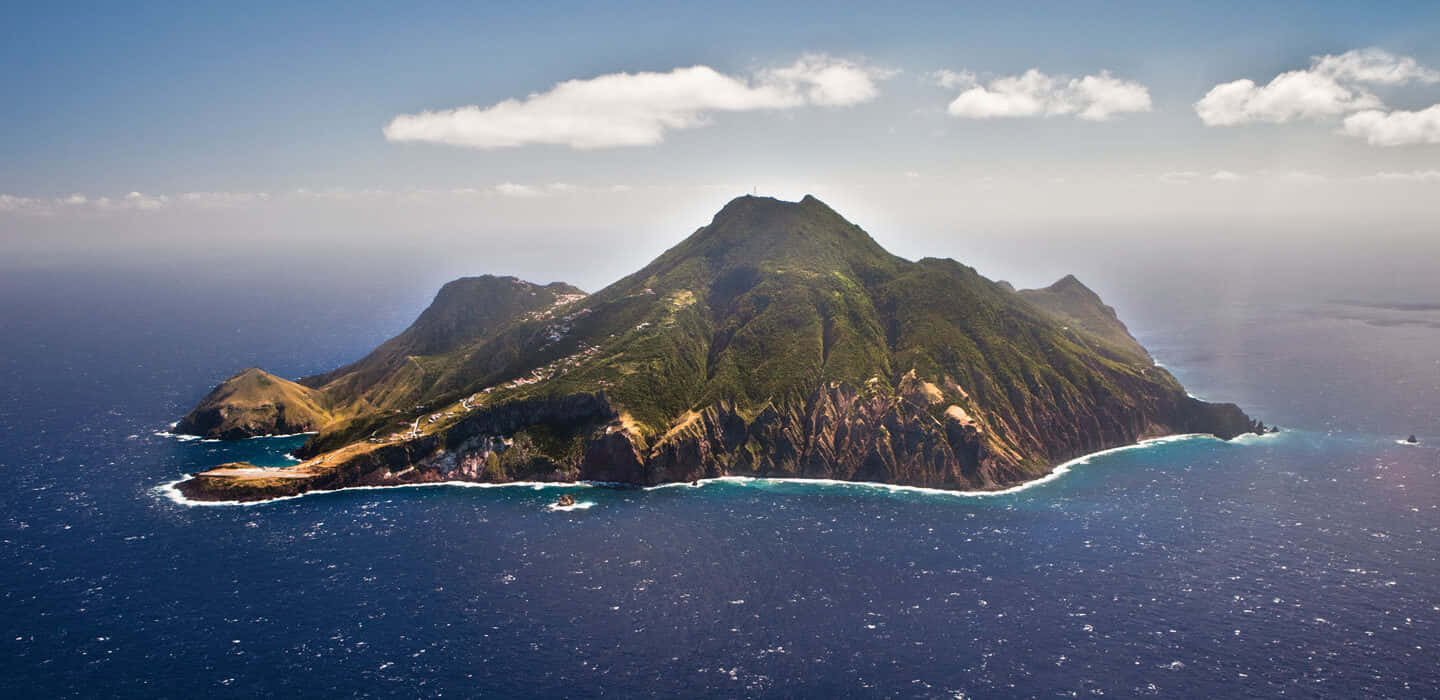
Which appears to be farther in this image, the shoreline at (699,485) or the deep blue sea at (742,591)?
the shoreline at (699,485)

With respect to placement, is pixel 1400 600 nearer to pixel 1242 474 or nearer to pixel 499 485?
pixel 1242 474

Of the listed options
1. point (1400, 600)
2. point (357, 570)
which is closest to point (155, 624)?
point (357, 570)

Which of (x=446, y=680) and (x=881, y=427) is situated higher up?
(x=881, y=427)

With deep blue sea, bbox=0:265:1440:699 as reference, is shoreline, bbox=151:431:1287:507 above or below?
above

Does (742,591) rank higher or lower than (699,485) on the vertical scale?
lower

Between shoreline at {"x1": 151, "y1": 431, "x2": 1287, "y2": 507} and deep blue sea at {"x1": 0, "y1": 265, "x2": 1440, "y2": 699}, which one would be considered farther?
shoreline at {"x1": 151, "y1": 431, "x2": 1287, "y2": 507}

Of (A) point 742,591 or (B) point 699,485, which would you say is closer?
(A) point 742,591

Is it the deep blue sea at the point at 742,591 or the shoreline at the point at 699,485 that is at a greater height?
the shoreline at the point at 699,485

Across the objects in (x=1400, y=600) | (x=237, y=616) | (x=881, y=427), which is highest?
(x=881, y=427)
